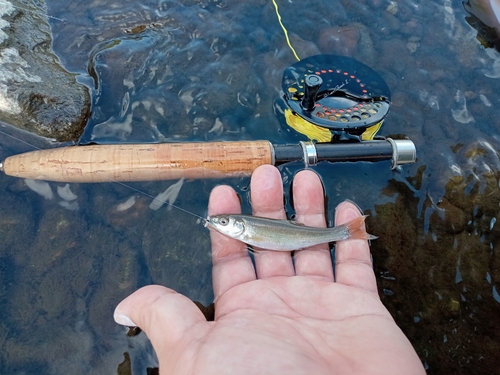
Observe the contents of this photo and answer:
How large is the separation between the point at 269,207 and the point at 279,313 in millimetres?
1036

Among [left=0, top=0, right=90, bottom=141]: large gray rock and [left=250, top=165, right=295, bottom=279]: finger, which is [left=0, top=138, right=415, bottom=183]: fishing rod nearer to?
[left=250, top=165, right=295, bottom=279]: finger

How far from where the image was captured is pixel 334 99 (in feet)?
13.6

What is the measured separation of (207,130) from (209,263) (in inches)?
56.1

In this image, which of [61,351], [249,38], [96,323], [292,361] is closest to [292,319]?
[292,361]

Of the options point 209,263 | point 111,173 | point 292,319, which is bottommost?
point 209,263

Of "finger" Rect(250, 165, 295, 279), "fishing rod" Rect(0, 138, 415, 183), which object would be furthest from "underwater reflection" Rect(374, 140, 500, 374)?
"finger" Rect(250, 165, 295, 279)

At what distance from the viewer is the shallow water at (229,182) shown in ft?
10.9

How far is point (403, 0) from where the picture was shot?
577 centimetres

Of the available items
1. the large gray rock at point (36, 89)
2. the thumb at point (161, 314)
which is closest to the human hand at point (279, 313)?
the thumb at point (161, 314)

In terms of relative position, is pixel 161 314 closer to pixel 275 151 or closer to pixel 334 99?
pixel 275 151

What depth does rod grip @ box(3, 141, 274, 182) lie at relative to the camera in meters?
3.44

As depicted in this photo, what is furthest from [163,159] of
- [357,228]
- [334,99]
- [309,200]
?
[334,99]

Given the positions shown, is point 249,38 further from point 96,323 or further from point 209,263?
point 96,323

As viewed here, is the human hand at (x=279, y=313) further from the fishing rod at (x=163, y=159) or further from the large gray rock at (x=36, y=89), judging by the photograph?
the large gray rock at (x=36, y=89)
